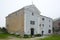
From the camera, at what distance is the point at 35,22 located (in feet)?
173

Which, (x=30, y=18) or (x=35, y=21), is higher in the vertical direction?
(x=30, y=18)

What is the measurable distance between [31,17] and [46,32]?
37.1 ft

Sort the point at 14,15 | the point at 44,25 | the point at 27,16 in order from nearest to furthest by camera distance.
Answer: the point at 27,16, the point at 14,15, the point at 44,25

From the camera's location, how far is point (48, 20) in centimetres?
5994

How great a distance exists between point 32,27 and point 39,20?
16.3 ft

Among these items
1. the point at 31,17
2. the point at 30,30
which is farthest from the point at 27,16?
the point at 30,30

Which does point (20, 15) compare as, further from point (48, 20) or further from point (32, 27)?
point (48, 20)

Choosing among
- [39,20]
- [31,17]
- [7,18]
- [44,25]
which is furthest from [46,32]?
[7,18]

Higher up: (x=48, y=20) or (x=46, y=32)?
(x=48, y=20)

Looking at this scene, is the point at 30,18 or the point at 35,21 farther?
the point at 35,21

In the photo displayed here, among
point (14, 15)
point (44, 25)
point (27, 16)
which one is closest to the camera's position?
point (27, 16)

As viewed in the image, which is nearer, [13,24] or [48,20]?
[13,24]

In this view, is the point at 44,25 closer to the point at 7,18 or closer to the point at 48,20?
the point at 48,20

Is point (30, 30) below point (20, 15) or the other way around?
below
